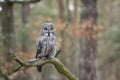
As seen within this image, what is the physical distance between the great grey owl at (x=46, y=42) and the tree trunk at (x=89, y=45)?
8621 millimetres

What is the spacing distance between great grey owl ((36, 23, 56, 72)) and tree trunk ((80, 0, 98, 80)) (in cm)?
862

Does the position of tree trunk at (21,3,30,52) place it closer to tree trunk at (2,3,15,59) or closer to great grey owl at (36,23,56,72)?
tree trunk at (2,3,15,59)

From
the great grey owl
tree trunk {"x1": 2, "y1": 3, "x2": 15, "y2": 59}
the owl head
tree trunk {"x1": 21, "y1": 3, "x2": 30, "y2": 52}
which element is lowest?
tree trunk {"x1": 21, "y1": 3, "x2": 30, "y2": 52}

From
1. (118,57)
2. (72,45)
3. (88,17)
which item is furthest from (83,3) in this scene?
(118,57)

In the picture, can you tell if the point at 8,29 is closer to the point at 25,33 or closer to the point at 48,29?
the point at 25,33

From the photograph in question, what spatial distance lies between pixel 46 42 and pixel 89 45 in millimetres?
9220

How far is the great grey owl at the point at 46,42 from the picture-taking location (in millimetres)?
6934

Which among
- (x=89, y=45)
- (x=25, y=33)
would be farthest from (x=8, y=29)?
(x=25, y=33)

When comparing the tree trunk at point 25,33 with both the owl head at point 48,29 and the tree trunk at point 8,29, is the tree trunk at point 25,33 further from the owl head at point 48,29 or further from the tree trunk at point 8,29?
the owl head at point 48,29

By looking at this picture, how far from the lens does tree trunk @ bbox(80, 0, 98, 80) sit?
628 inches

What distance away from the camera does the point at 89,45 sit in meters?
16.4

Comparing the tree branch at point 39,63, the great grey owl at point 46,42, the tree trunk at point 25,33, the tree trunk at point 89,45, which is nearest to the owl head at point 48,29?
the great grey owl at point 46,42

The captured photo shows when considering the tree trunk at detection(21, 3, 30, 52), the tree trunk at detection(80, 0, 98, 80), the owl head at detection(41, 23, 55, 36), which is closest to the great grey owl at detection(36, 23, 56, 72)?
the owl head at detection(41, 23, 55, 36)

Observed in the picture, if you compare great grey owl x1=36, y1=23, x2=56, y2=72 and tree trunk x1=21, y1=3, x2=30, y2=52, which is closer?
great grey owl x1=36, y1=23, x2=56, y2=72
